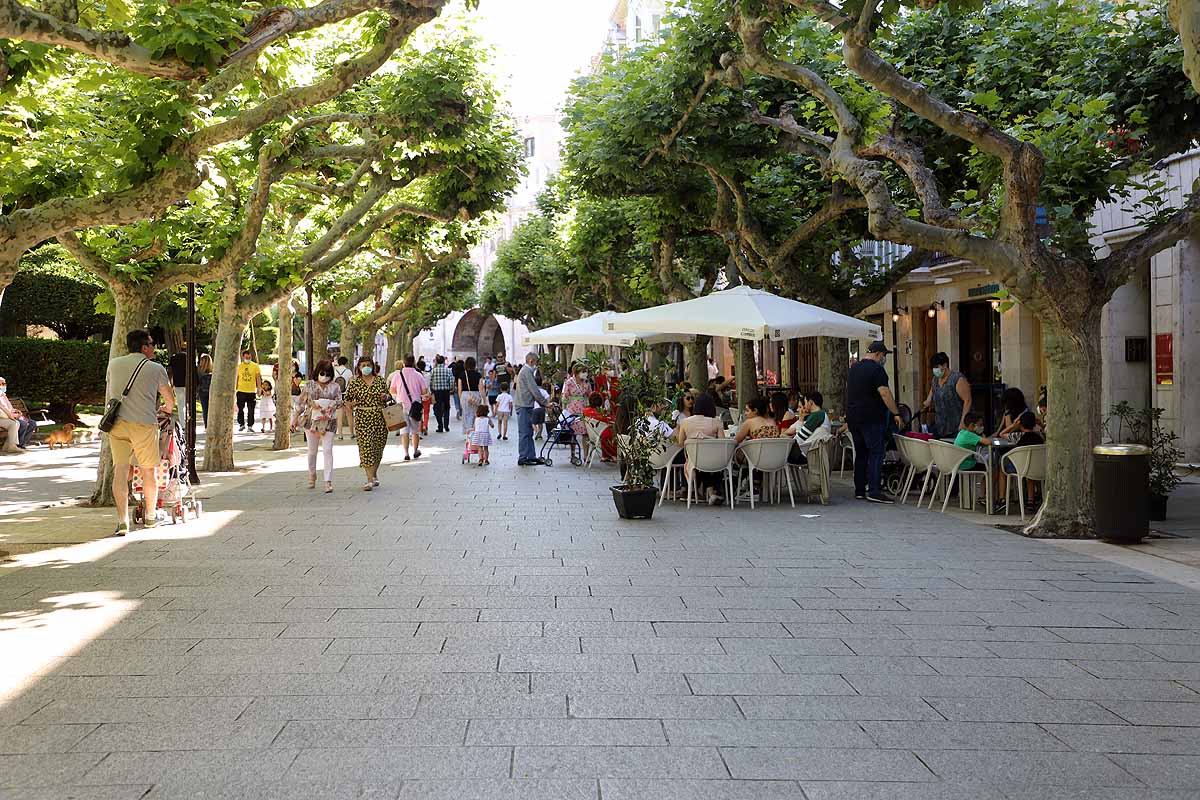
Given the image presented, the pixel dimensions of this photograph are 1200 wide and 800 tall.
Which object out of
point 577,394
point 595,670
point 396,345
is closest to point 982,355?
point 577,394

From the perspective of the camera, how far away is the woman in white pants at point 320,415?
1452cm

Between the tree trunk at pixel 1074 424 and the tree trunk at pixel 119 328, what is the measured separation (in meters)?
9.36

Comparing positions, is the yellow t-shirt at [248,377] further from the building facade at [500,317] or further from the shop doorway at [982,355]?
the building facade at [500,317]

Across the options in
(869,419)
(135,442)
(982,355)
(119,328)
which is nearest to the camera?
(135,442)

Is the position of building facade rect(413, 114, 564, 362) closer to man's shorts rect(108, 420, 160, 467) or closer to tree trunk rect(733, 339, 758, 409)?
tree trunk rect(733, 339, 758, 409)

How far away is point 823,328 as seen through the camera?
1394 centimetres

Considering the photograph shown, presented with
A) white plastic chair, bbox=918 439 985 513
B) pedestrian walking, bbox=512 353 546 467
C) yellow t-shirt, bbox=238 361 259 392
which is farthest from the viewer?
yellow t-shirt, bbox=238 361 259 392

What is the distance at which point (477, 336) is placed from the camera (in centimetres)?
8181

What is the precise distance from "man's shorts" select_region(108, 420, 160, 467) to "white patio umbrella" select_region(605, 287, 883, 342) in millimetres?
6294

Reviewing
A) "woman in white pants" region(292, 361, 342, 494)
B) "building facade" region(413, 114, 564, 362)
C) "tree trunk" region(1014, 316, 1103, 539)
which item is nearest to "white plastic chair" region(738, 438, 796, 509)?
"tree trunk" region(1014, 316, 1103, 539)

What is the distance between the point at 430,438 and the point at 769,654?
2092 cm

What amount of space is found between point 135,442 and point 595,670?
6.48m

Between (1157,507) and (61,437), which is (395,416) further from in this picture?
(1157,507)

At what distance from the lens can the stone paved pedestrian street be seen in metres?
4.15
